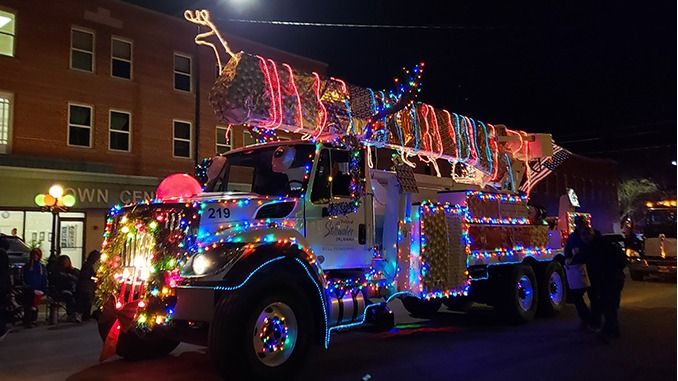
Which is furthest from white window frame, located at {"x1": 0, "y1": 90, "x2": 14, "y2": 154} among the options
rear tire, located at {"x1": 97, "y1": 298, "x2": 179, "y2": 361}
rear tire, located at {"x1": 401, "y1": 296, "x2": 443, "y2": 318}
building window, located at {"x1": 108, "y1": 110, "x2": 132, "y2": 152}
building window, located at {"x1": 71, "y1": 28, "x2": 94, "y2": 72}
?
rear tire, located at {"x1": 401, "y1": 296, "x2": 443, "y2": 318}

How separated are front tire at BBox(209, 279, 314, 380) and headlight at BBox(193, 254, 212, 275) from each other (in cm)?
36

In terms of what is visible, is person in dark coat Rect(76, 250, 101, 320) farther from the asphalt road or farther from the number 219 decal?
the number 219 decal

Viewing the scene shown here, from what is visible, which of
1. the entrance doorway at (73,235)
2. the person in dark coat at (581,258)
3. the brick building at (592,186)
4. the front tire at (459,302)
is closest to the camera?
the person in dark coat at (581,258)

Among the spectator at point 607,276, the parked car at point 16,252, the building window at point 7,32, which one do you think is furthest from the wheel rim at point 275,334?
the building window at point 7,32

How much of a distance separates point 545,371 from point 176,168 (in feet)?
63.3

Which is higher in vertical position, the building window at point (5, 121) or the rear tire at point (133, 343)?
the building window at point (5, 121)

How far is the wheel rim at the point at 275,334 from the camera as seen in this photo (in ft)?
20.7

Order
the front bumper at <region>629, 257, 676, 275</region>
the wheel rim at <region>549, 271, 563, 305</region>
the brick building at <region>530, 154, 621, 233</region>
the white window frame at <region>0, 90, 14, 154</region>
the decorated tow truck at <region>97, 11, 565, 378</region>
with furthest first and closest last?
the brick building at <region>530, 154, 621, 233</region>
the white window frame at <region>0, 90, 14, 154</region>
the front bumper at <region>629, 257, 676, 275</region>
the wheel rim at <region>549, 271, 563, 305</region>
the decorated tow truck at <region>97, 11, 565, 378</region>

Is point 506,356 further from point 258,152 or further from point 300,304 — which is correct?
point 258,152

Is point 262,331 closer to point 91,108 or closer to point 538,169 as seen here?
point 538,169

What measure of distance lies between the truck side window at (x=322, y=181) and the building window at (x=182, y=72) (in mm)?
17984

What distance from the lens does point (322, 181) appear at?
7.51m

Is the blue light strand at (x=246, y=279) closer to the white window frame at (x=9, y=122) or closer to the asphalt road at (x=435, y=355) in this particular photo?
the asphalt road at (x=435, y=355)

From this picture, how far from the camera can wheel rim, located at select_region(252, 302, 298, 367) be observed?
6320 millimetres
